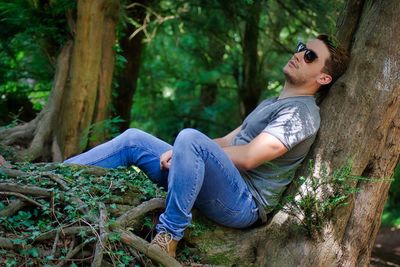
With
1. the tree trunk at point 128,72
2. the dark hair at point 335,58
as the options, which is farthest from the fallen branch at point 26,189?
the tree trunk at point 128,72

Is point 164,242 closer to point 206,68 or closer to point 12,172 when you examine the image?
point 12,172

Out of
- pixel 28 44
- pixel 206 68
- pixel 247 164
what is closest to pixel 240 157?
pixel 247 164

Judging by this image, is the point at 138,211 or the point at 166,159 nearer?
the point at 138,211

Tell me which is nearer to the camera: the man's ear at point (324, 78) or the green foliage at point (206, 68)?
the man's ear at point (324, 78)

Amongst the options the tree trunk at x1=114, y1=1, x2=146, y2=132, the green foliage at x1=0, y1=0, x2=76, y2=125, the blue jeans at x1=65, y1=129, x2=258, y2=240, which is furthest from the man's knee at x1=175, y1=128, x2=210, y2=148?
the tree trunk at x1=114, y1=1, x2=146, y2=132

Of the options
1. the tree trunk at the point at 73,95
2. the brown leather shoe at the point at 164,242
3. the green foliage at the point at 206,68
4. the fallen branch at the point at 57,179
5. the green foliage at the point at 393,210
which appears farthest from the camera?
the green foliage at the point at 393,210

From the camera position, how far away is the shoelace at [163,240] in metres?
3.93

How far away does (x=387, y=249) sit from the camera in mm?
9484

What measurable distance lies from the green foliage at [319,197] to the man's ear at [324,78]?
0.70m

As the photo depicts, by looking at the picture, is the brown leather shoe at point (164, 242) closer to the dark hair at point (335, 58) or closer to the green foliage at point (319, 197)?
the green foliage at point (319, 197)

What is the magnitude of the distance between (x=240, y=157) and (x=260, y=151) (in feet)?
0.56

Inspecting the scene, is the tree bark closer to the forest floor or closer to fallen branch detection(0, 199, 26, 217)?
fallen branch detection(0, 199, 26, 217)

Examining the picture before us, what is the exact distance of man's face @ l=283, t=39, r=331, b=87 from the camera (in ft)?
14.9

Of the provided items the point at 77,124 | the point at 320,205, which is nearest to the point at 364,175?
the point at 320,205
